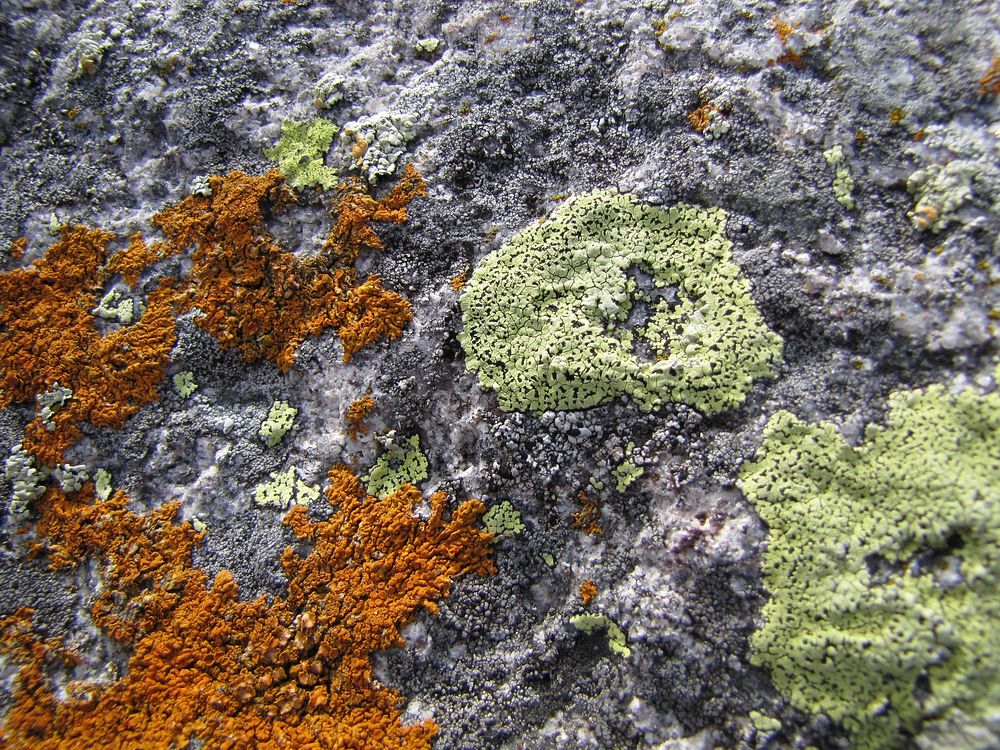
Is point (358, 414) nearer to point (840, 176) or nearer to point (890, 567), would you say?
point (890, 567)

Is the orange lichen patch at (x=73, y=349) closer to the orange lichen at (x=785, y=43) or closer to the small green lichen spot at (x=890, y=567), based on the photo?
the small green lichen spot at (x=890, y=567)

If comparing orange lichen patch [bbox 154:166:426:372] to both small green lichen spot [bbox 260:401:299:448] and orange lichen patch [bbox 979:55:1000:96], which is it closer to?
small green lichen spot [bbox 260:401:299:448]

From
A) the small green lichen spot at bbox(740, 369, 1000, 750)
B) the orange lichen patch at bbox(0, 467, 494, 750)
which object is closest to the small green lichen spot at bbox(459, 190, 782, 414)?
the small green lichen spot at bbox(740, 369, 1000, 750)

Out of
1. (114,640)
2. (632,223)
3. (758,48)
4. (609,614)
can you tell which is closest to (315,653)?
(114,640)

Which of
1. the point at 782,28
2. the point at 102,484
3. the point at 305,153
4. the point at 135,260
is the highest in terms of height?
the point at 305,153

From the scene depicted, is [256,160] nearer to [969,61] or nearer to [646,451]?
[646,451]

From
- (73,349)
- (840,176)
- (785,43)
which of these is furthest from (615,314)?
(73,349)
